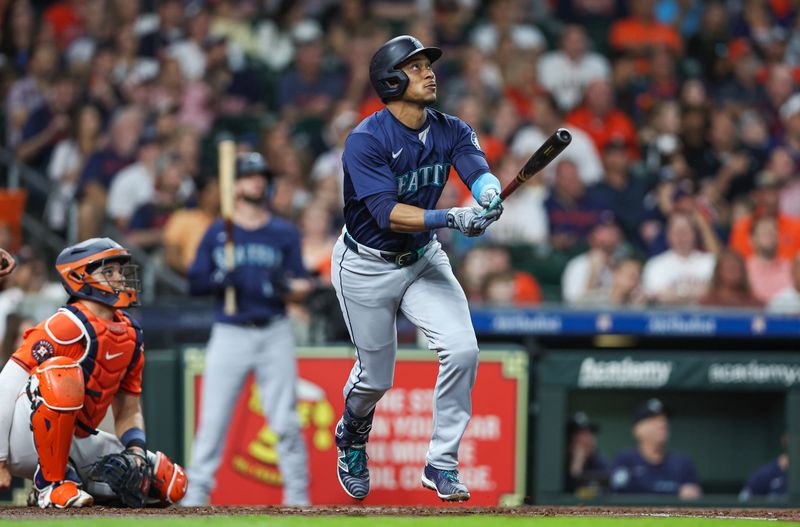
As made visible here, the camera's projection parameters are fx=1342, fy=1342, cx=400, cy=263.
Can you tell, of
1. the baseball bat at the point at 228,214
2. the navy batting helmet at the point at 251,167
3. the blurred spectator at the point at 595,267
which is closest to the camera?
the baseball bat at the point at 228,214

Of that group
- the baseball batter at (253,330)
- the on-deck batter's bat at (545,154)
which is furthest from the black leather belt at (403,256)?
the baseball batter at (253,330)

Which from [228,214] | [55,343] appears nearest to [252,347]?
[228,214]

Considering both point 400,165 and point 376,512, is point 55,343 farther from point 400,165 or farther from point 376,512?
point 400,165

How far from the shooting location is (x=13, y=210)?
10.4m

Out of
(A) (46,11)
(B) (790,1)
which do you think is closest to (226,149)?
(A) (46,11)

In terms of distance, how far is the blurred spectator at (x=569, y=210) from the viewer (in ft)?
36.3

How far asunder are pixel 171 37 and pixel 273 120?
141 cm

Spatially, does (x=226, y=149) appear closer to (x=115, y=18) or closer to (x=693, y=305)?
(x=693, y=305)

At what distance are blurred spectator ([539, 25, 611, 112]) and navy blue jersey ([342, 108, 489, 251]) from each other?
6.66 metres

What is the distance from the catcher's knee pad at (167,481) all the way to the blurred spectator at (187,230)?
13.9 feet

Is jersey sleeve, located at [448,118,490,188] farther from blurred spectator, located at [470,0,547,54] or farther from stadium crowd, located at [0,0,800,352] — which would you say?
blurred spectator, located at [470,0,547,54]

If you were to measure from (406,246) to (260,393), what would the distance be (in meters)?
2.79

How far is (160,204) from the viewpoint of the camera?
36.1ft

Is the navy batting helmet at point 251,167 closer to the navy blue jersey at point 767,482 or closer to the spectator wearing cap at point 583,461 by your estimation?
the spectator wearing cap at point 583,461
